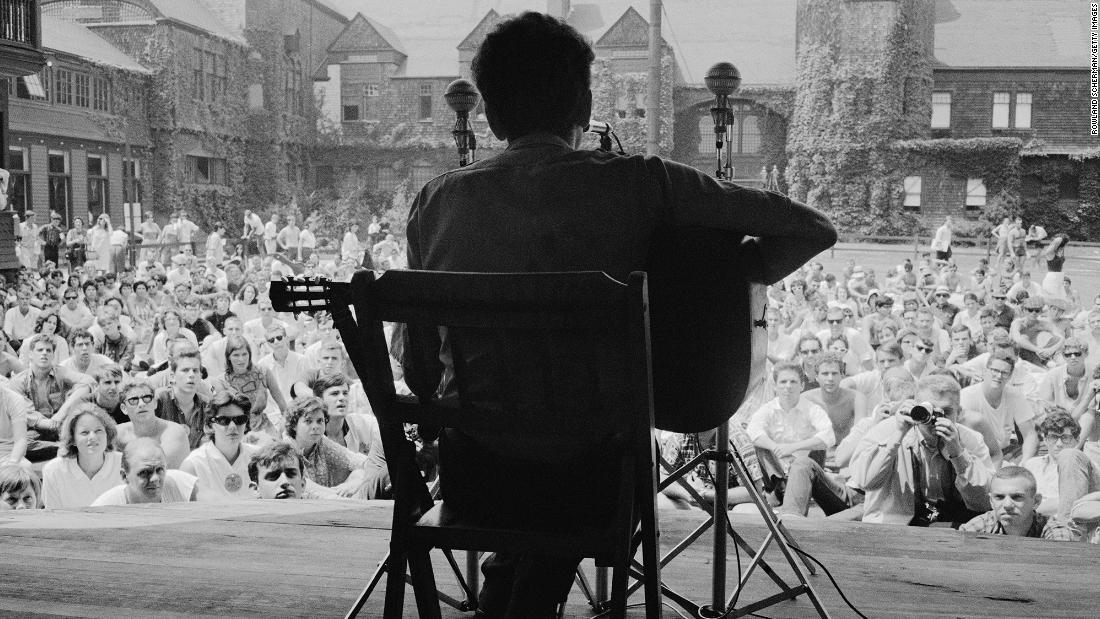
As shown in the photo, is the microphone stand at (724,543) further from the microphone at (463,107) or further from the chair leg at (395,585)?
the microphone at (463,107)

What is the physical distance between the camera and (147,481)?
3.61m

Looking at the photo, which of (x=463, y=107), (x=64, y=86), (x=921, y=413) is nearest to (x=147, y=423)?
(x=463, y=107)

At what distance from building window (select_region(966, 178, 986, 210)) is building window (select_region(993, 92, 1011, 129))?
1350 millimetres

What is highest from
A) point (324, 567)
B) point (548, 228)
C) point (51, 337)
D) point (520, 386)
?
point (548, 228)

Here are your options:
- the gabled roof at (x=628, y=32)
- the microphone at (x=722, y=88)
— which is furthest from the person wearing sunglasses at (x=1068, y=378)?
the gabled roof at (x=628, y=32)

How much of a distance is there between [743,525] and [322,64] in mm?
23665

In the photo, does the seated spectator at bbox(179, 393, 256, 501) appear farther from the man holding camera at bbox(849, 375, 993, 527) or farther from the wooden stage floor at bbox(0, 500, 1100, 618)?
the man holding camera at bbox(849, 375, 993, 527)

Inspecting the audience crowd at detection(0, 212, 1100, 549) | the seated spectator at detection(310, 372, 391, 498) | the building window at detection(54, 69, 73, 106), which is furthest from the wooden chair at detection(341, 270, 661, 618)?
the building window at detection(54, 69, 73, 106)

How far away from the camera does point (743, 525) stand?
2443 mm

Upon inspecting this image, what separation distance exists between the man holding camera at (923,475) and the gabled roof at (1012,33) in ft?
65.2

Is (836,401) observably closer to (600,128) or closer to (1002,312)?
(1002,312)

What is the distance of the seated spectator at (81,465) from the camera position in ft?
12.3

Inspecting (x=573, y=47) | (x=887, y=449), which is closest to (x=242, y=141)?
(x=887, y=449)

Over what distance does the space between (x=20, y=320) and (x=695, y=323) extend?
734cm
